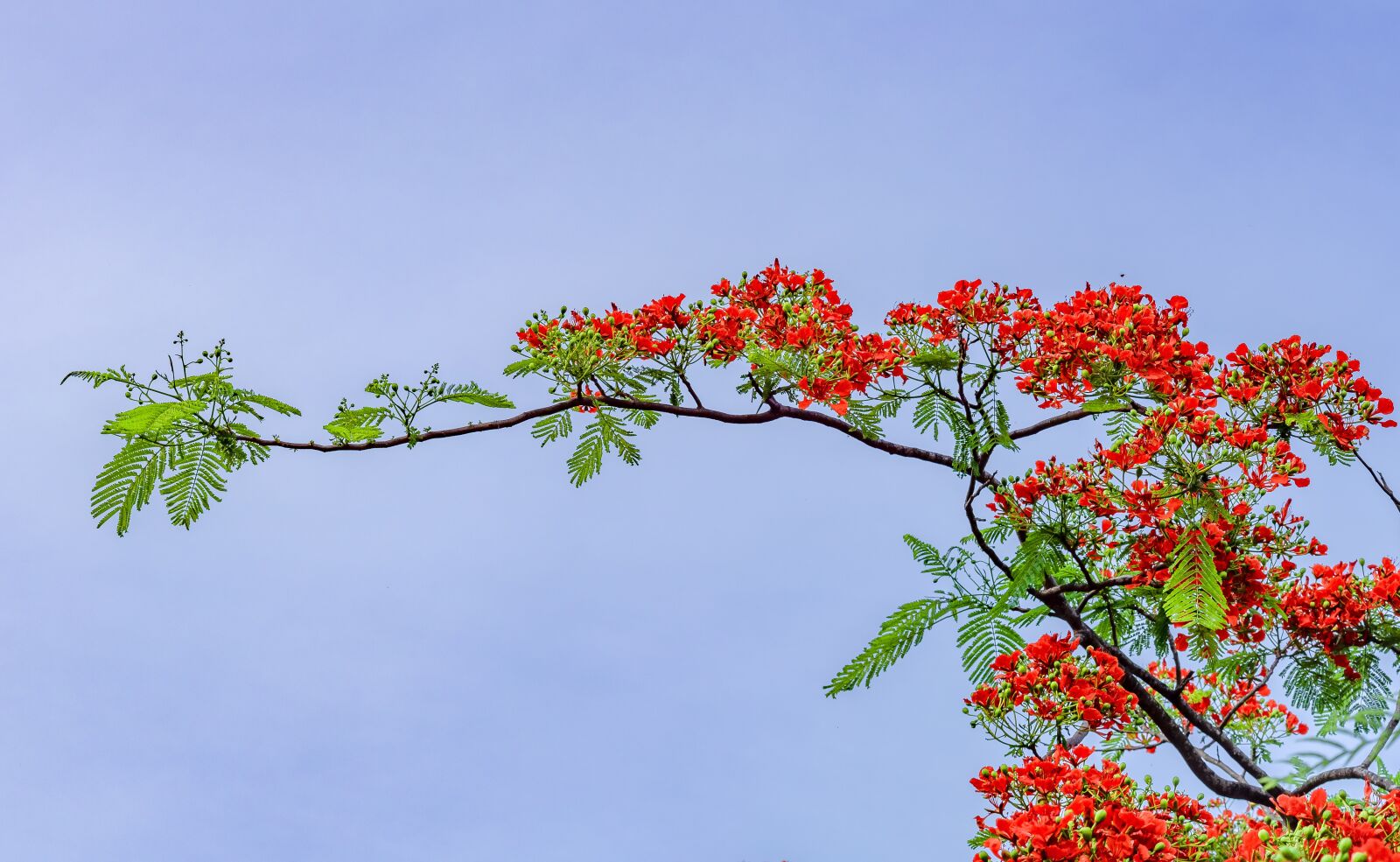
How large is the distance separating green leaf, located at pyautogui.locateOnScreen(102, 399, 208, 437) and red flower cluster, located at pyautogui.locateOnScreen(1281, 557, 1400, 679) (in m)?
4.42

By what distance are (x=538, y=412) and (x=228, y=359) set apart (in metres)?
1.18

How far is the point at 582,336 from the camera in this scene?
178 inches

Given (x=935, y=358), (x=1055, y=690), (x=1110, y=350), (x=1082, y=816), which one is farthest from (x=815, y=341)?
(x=1082, y=816)

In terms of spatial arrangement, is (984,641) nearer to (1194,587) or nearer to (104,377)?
(1194,587)

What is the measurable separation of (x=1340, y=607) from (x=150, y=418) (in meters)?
4.79

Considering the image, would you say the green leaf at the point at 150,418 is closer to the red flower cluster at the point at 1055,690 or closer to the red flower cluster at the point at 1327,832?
the red flower cluster at the point at 1055,690

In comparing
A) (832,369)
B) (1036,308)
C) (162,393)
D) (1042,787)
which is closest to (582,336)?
(832,369)

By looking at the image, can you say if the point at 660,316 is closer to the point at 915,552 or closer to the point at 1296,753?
the point at 915,552

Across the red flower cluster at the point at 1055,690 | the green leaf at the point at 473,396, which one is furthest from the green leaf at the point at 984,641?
the green leaf at the point at 473,396

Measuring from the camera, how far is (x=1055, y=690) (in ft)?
13.2

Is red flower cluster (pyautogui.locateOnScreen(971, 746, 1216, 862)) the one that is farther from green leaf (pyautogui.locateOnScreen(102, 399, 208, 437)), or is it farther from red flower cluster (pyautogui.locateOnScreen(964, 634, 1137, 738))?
green leaf (pyautogui.locateOnScreen(102, 399, 208, 437))

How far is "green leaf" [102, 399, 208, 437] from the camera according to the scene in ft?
12.5

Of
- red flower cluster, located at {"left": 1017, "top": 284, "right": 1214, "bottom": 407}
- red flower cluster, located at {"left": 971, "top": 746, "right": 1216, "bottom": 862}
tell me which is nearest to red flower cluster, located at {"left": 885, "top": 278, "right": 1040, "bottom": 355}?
red flower cluster, located at {"left": 1017, "top": 284, "right": 1214, "bottom": 407}

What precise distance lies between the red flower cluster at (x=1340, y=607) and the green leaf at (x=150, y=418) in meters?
4.42
